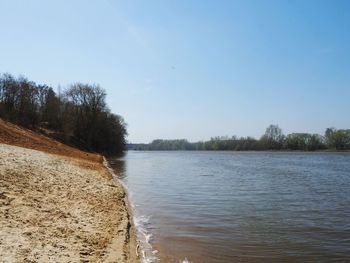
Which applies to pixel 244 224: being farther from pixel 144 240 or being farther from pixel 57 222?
pixel 57 222

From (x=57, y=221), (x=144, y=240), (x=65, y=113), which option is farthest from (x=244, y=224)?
(x=65, y=113)

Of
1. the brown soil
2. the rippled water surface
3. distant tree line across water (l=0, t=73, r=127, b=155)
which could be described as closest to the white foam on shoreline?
the rippled water surface

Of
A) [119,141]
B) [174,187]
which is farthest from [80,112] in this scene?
[174,187]

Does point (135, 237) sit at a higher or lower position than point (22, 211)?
lower

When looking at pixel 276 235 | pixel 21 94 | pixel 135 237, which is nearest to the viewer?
pixel 135 237

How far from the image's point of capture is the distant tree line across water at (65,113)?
225 feet

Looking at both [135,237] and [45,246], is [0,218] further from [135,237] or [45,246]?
[135,237]

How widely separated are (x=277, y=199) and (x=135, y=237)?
13223 millimetres

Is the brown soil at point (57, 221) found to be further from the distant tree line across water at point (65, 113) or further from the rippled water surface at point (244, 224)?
the distant tree line across water at point (65, 113)

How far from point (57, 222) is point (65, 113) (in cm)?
8008

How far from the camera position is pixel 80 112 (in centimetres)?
9169

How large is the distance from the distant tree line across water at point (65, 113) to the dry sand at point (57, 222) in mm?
49008

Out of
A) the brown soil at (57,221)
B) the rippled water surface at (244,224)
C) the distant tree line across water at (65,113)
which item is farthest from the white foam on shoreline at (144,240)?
the distant tree line across water at (65,113)

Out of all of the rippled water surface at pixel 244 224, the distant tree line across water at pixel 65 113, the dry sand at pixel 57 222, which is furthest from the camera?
the distant tree line across water at pixel 65 113
